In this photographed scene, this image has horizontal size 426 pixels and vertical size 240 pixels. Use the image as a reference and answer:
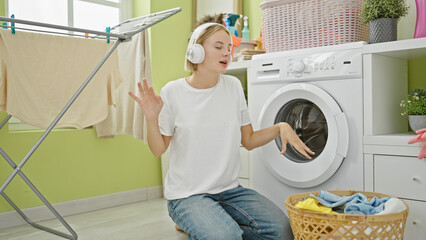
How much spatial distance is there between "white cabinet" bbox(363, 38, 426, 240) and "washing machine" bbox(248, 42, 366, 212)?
0.04 meters

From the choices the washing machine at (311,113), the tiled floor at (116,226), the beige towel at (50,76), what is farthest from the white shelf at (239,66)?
the tiled floor at (116,226)

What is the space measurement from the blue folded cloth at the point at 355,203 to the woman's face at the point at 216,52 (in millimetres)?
658

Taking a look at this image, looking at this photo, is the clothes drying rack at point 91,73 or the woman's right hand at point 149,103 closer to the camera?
the woman's right hand at point 149,103

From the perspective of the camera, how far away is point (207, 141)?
69.1 inches

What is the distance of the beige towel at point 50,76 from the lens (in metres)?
1.83

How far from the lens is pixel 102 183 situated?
9.43 ft

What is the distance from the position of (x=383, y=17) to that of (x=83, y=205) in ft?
6.97

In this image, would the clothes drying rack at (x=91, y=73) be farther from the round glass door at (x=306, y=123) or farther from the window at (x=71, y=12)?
the round glass door at (x=306, y=123)

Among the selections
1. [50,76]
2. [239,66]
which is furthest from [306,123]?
[50,76]

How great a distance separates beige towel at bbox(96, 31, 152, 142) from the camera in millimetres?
2605

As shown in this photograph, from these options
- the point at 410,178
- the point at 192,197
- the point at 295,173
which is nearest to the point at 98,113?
the point at 192,197

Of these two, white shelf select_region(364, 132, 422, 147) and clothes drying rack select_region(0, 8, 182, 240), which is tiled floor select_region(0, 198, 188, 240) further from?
white shelf select_region(364, 132, 422, 147)

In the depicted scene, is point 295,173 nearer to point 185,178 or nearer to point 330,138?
point 330,138

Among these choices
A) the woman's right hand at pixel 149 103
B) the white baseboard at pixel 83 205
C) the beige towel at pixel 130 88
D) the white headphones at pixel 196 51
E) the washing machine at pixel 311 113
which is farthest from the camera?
the beige towel at pixel 130 88
